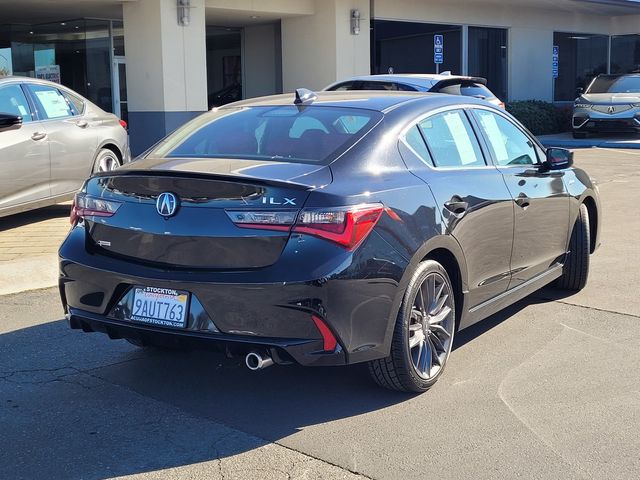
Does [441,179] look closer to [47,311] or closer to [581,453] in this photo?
[581,453]

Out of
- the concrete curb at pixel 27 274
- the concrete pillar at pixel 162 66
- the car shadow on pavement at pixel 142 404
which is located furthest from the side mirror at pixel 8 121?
the concrete pillar at pixel 162 66

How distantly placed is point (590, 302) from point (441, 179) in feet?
7.87

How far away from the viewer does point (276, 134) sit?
4777 millimetres

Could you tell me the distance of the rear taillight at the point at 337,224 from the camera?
3943 millimetres

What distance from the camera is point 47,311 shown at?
635 cm

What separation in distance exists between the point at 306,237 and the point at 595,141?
1931cm

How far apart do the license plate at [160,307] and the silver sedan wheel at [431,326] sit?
1.22 m

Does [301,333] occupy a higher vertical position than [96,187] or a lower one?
lower

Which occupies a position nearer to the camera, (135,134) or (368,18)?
(135,134)

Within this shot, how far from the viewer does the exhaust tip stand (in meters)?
3.98

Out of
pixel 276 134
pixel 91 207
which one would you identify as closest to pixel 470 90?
pixel 276 134

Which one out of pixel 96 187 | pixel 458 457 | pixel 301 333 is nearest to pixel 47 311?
pixel 96 187

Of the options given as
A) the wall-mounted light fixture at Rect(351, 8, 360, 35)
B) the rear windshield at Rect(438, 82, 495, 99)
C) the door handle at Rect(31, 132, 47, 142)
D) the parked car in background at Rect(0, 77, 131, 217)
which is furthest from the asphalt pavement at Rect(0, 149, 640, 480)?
the wall-mounted light fixture at Rect(351, 8, 360, 35)

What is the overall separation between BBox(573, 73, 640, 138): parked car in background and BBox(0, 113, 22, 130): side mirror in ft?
55.4
